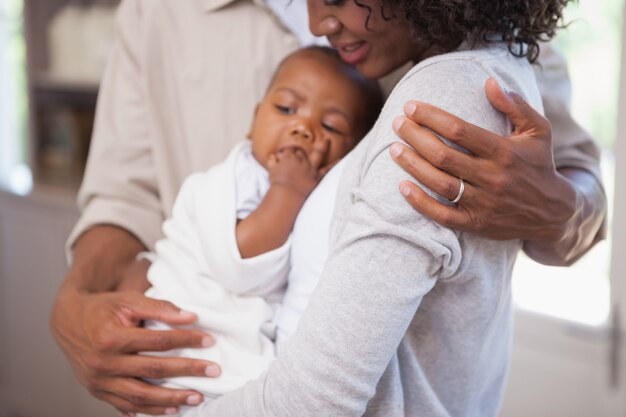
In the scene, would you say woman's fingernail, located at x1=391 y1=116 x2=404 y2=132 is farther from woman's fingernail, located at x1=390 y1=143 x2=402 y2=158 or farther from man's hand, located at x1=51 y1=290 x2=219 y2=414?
man's hand, located at x1=51 y1=290 x2=219 y2=414

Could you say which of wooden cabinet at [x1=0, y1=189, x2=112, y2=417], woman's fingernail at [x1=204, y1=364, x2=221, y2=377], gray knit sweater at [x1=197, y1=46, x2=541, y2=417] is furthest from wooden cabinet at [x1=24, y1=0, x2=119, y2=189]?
gray knit sweater at [x1=197, y1=46, x2=541, y2=417]

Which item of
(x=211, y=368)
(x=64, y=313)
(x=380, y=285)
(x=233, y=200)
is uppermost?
(x=380, y=285)

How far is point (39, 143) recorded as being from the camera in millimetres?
3355

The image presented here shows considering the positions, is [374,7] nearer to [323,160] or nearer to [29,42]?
[323,160]

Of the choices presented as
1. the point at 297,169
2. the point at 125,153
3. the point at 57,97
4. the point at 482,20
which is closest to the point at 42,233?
the point at 57,97

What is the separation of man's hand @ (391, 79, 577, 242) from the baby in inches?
12.2

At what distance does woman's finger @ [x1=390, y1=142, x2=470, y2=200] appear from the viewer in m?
0.86

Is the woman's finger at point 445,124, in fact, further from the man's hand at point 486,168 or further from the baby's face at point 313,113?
the baby's face at point 313,113

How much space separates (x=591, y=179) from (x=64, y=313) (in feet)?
3.34

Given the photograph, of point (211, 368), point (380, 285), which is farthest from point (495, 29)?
point (211, 368)

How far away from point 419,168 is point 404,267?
12 cm

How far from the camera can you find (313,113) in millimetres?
1280

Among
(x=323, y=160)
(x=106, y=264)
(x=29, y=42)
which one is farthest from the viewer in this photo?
(x=29, y=42)

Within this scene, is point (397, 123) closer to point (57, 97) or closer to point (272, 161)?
point (272, 161)
